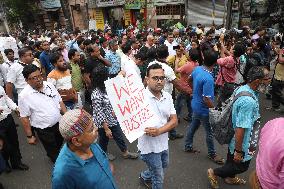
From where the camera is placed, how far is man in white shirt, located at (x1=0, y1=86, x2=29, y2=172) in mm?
4202

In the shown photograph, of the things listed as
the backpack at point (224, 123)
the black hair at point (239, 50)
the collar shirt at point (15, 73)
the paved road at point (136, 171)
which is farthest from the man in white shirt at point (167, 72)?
the collar shirt at point (15, 73)

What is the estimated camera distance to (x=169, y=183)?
13.7 ft

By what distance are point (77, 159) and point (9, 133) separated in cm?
287

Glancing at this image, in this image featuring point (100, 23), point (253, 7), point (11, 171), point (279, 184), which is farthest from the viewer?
point (100, 23)

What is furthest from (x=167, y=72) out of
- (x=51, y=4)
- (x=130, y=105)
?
(x=51, y=4)

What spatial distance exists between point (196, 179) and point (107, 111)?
65.6 inches

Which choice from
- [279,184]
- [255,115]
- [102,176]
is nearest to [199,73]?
[255,115]

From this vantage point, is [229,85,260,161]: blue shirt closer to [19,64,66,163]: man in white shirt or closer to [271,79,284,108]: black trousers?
[19,64,66,163]: man in white shirt

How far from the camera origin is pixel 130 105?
3145 millimetres

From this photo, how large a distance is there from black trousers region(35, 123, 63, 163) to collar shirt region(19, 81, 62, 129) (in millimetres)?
92

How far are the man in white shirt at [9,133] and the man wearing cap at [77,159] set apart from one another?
7.63 ft

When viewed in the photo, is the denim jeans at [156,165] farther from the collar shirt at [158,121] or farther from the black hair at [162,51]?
the black hair at [162,51]

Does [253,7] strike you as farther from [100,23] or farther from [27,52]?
[100,23]

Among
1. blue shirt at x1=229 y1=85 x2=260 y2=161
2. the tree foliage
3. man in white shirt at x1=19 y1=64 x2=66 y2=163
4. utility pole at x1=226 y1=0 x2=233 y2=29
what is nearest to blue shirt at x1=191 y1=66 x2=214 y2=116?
Result: blue shirt at x1=229 y1=85 x2=260 y2=161
